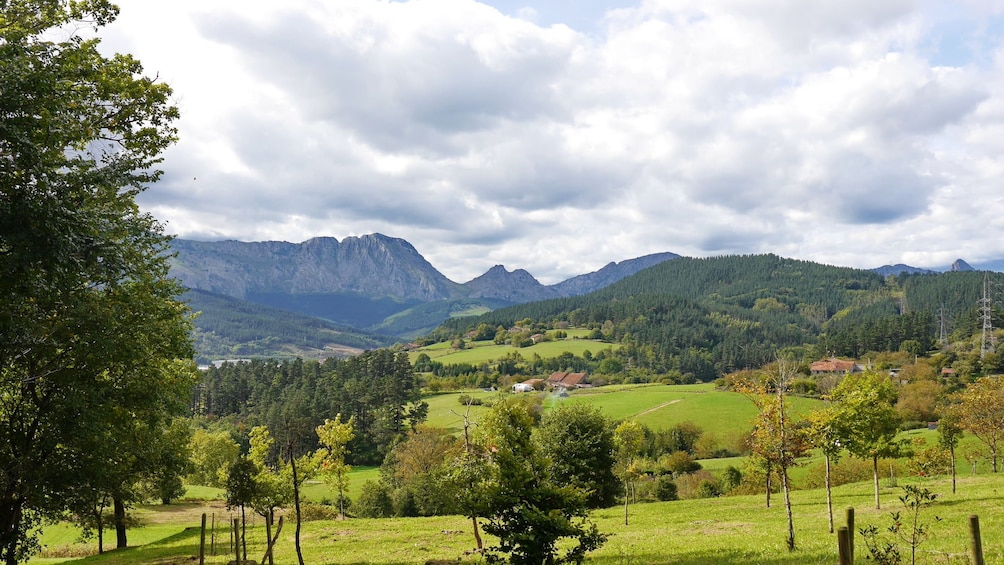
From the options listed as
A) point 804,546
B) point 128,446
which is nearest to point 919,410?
point 804,546

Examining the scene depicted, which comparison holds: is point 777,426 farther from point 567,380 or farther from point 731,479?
point 567,380

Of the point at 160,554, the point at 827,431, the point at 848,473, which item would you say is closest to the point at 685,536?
the point at 827,431

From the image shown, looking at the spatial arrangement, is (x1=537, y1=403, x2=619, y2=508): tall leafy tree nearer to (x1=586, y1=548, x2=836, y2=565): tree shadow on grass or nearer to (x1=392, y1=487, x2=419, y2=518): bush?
(x1=392, y1=487, x2=419, y2=518): bush

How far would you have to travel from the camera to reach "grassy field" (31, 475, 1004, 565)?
59.1ft

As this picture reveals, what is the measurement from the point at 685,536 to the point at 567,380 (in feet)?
495

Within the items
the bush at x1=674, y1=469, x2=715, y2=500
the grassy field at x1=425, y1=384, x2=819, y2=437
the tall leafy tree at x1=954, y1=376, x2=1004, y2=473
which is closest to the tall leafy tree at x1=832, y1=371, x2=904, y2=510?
the tall leafy tree at x1=954, y1=376, x2=1004, y2=473

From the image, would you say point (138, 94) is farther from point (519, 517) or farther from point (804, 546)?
point (804, 546)

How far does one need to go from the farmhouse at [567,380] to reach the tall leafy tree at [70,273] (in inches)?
5831

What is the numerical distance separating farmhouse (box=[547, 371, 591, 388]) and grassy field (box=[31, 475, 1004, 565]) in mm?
124373

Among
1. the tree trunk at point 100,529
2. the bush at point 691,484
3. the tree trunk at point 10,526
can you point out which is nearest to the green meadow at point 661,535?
the tree trunk at point 100,529

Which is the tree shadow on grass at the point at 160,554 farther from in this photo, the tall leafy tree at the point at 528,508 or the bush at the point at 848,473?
the bush at the point at 848,473

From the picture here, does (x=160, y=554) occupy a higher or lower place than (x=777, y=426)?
lower

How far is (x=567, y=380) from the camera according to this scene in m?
173

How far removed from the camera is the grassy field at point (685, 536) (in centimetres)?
1802
